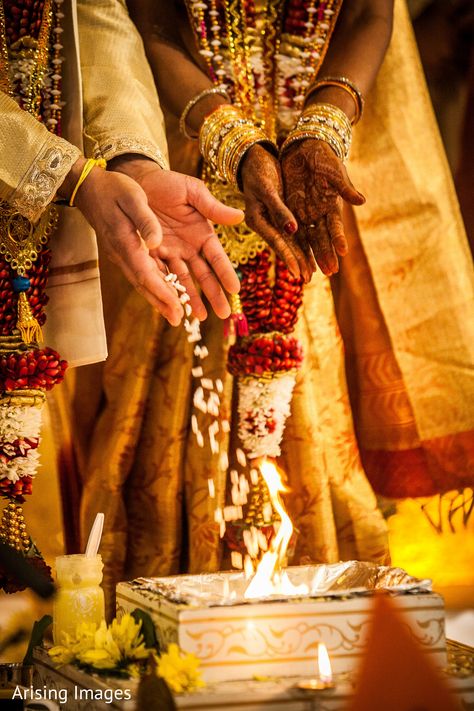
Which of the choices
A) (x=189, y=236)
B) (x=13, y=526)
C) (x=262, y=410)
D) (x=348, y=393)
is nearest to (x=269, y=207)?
(x=189, y=236)

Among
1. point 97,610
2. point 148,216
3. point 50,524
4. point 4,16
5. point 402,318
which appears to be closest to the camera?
point 97,610

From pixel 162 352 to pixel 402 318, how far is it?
576 millimetres

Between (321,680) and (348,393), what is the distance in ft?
4.50

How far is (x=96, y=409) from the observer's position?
214 centimetres

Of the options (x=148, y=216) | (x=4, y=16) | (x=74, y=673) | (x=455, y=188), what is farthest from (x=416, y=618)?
(x=455, y=188)

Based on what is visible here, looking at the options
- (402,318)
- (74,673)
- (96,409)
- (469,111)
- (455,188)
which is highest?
(469,111)

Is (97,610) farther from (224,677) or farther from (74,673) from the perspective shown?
(224,677)

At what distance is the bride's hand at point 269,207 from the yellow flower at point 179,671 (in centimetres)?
78

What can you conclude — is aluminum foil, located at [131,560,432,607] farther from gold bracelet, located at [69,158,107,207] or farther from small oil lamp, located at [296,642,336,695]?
gold bracelet, located at [69,158,107,207]

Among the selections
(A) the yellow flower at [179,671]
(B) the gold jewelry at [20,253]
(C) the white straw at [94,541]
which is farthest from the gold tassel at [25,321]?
(A) the yellow flower at [179,671]

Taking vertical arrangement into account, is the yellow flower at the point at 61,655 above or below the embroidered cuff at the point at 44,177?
below

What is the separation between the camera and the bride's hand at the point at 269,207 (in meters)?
1.57

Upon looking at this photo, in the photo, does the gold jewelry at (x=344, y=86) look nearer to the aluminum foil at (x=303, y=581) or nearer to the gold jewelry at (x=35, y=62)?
the gold jewelry at (x=35, y=62)

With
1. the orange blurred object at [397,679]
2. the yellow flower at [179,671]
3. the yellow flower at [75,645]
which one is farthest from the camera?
the yellow flower at [75,645]
